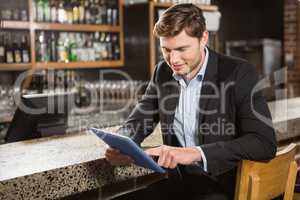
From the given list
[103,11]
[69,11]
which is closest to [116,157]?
[69,11]

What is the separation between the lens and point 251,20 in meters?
7.27

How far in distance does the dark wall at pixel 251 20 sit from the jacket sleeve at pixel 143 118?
5279 millimetres

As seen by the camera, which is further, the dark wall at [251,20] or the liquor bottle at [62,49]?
the dark wall at [251,20]

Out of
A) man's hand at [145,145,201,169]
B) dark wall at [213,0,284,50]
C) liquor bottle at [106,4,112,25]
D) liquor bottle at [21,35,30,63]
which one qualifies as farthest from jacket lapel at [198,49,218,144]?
dark wall at [213,0,284,50]

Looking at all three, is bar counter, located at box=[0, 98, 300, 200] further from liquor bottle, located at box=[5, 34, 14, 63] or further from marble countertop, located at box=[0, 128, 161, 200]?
liquor bottle, located at box=[5, 34, 14, 63]

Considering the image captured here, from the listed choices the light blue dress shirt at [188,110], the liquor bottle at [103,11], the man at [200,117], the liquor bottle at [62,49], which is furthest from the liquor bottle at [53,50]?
the light blue dress shirt at [188,110]

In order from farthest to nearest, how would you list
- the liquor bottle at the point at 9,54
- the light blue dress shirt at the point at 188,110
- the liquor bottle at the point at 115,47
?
the liquor bottle at the point at 115,47 → the liquor bottle at the point at 9,54 → the light blue dress shirt at the point at 188,110

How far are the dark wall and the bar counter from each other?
17.6 feet

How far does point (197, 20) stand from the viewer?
157 centimetres

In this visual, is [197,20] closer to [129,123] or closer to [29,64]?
[129,123]

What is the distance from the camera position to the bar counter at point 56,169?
1.33 m

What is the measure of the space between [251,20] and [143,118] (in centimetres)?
587

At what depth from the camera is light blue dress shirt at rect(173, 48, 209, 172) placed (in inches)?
65.7

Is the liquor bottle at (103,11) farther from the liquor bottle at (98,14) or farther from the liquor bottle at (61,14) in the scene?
the liquor bottle at (61,14)
